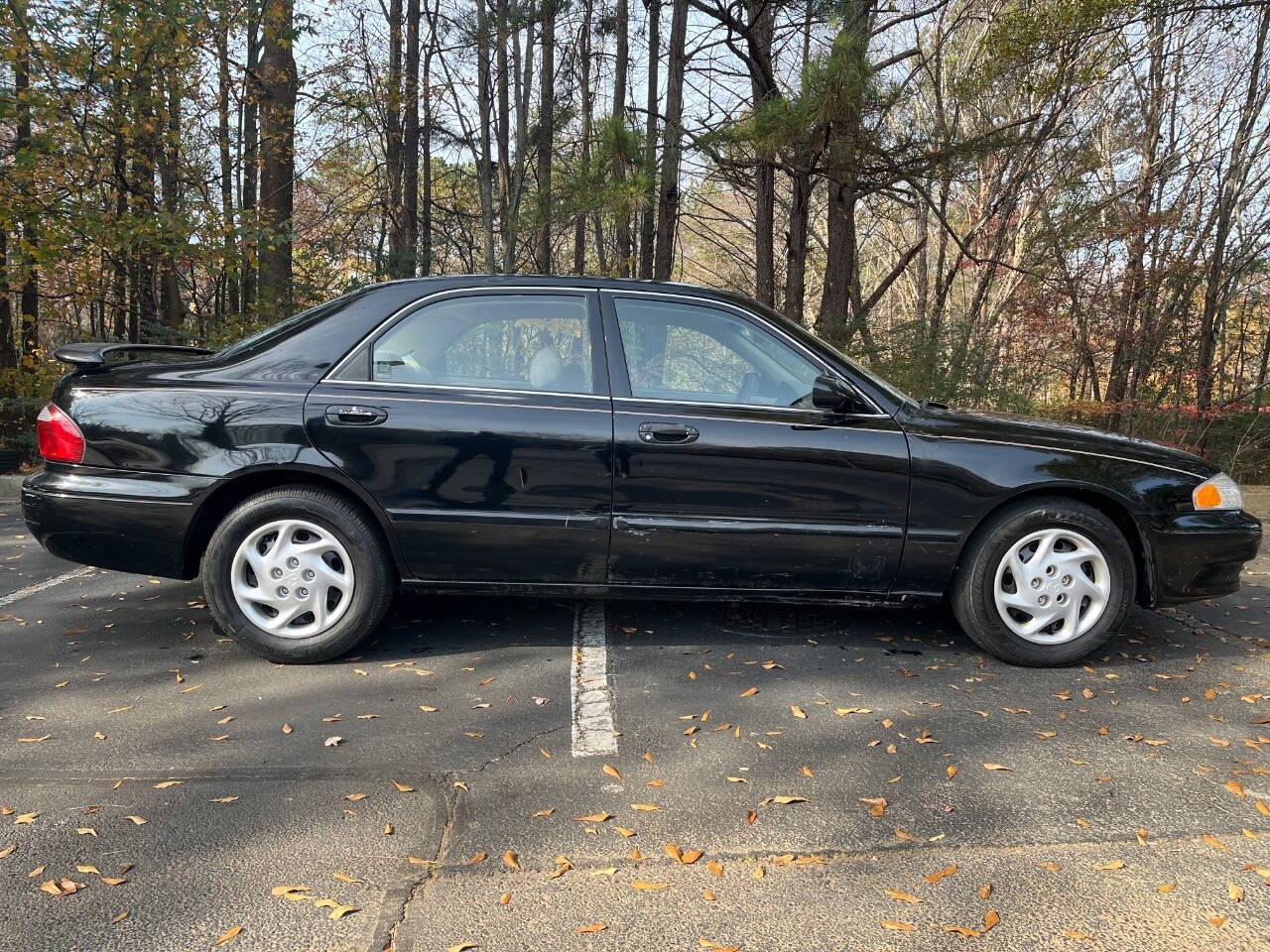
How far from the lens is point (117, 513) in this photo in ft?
11.6

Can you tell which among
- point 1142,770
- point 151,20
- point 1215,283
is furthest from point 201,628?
point 1215,283

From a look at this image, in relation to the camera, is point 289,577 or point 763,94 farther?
point 763,94

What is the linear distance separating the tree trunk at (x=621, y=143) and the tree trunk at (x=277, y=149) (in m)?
4.52

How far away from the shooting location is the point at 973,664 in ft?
12.1

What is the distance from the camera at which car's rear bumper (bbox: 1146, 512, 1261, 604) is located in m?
3.69

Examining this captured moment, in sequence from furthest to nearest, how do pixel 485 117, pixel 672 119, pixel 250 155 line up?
pixel 485 117
pixel 672 119
pixel 250 155

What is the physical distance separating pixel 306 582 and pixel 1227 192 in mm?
12429

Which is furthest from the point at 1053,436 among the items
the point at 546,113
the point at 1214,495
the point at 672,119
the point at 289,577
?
the point at 546,113

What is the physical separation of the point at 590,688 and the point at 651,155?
21.1ft

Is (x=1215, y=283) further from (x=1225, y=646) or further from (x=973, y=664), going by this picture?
(x=973, y=664)

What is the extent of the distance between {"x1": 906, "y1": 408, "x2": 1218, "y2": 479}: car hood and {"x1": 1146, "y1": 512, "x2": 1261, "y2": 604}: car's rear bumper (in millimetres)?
235

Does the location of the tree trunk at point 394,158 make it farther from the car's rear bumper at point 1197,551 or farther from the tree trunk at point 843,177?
the car's rear bumper at point 1197,551

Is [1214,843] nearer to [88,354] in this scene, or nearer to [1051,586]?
[1051,586]

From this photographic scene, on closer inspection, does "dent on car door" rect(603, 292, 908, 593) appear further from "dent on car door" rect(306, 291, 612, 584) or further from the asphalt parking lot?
the asphalt parking lot
